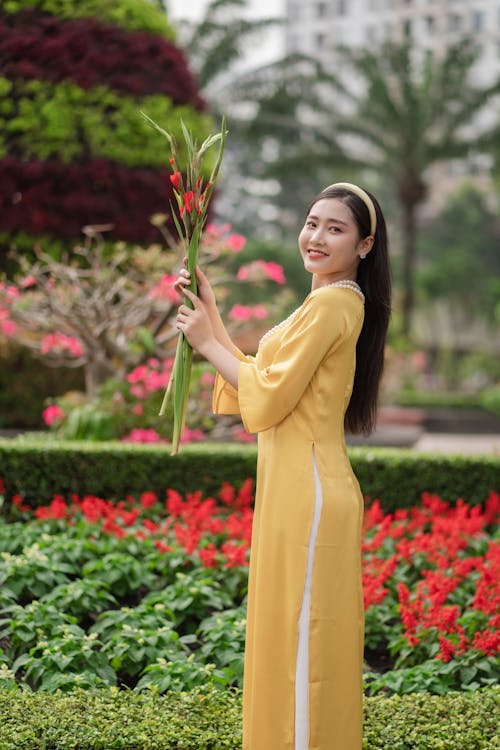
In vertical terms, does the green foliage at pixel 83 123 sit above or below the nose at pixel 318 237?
above

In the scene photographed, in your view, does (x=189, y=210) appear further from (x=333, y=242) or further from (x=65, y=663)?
(x=65, y=663)

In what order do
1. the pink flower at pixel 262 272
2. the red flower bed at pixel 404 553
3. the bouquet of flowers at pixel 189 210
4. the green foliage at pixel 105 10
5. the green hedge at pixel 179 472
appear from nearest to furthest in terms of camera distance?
1. the bouquet of flowers at pixel 189 210
2. the red flower bed at pixel 404 553
3. the green hedge at pixel 179 472
4. the pink flower at pixel 262 272
5. the green foliage at pixel 105 10

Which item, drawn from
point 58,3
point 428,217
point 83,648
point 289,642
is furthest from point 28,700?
point 428,217

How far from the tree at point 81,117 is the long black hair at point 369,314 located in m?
6.74

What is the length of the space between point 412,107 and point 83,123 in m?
11.9

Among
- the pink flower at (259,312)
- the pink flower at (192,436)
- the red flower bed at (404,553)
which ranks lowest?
the red flower bed at (404,553)

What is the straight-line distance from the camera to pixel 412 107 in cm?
1944

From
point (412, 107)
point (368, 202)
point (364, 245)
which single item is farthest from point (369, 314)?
point (412, 107)

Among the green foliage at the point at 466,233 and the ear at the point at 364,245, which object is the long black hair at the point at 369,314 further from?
the green foliage at the point at 466,233

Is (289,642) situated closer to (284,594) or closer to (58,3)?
(284,594)

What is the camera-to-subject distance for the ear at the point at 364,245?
249 cm

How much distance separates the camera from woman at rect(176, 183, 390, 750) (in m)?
2.31

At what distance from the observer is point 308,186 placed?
128ft

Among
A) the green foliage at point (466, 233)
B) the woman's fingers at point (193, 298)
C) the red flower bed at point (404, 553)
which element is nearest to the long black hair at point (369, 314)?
the woman's fingers at point (193, 298)
